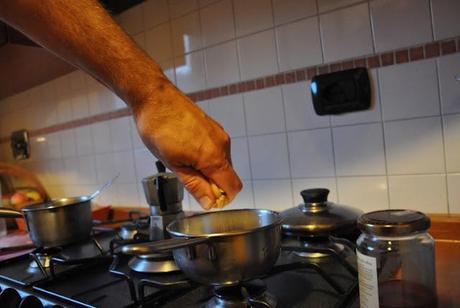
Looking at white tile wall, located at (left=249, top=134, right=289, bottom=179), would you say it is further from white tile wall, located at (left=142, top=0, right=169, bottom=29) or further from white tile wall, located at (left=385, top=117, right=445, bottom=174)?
white tile wall, located at (left=142, top=0, right=169, bottom=29)

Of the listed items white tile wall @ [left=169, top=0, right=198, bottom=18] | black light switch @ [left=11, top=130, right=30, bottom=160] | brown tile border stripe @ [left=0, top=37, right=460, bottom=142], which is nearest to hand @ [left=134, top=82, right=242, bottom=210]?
brown tile border stripe @ [left=0, top=37, right=460, bottom=142]

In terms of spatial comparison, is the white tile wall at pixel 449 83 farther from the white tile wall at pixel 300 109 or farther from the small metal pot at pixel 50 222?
the small metal pot at pixel 50 222

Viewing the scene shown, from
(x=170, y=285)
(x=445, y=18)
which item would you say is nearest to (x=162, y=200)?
(x=170, y=285)

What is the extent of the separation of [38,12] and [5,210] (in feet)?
1.99

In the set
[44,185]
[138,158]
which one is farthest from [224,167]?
[44,185]

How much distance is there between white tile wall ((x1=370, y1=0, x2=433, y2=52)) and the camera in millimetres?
783

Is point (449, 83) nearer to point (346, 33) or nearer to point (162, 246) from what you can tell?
point (346, 33)

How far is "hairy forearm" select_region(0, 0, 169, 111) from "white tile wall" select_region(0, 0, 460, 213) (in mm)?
526

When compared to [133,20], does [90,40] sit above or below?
below

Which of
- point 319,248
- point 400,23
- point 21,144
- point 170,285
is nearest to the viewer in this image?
point 170,285

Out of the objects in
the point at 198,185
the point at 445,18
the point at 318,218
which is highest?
the point at 445,18

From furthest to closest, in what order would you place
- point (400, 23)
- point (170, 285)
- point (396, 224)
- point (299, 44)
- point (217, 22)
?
1. point (217, 22)
2. point (299, 44)
3. point (400, 23)
4. point (170, 285)
5. point (396, 224)

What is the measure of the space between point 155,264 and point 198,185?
0.27 m

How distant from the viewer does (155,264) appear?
73cm
